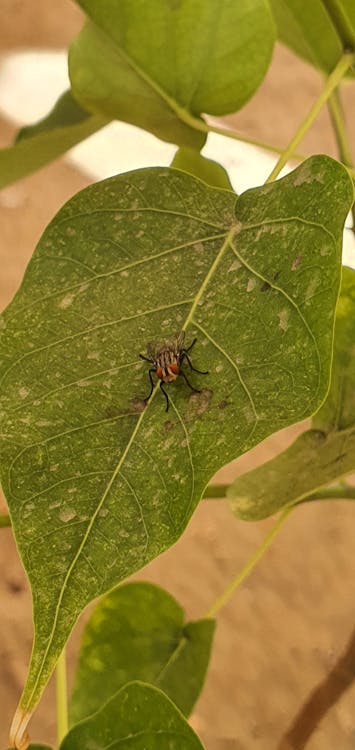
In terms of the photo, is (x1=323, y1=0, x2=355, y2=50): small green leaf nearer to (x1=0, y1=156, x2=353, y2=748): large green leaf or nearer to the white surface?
(x1=0, y1=156, x2=353, y2=748): large green leaf

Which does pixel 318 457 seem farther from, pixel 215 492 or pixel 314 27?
pixel 314 27

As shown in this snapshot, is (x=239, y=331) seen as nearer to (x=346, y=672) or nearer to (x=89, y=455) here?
(x=89, y=455)

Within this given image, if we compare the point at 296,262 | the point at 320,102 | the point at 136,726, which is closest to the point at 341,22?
the point at 320,102

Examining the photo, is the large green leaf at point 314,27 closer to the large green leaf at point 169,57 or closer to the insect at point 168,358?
the large green leaf at point 169,57

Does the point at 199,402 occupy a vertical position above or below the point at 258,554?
above

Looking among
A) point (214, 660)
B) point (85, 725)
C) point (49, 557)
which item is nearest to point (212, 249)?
point (49, 557)

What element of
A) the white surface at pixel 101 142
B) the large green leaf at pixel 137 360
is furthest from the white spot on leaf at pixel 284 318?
the white surface at pixel 101 142

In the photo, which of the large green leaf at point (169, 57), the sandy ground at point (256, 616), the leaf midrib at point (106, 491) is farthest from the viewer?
the sandy ground at point (256, 616)
